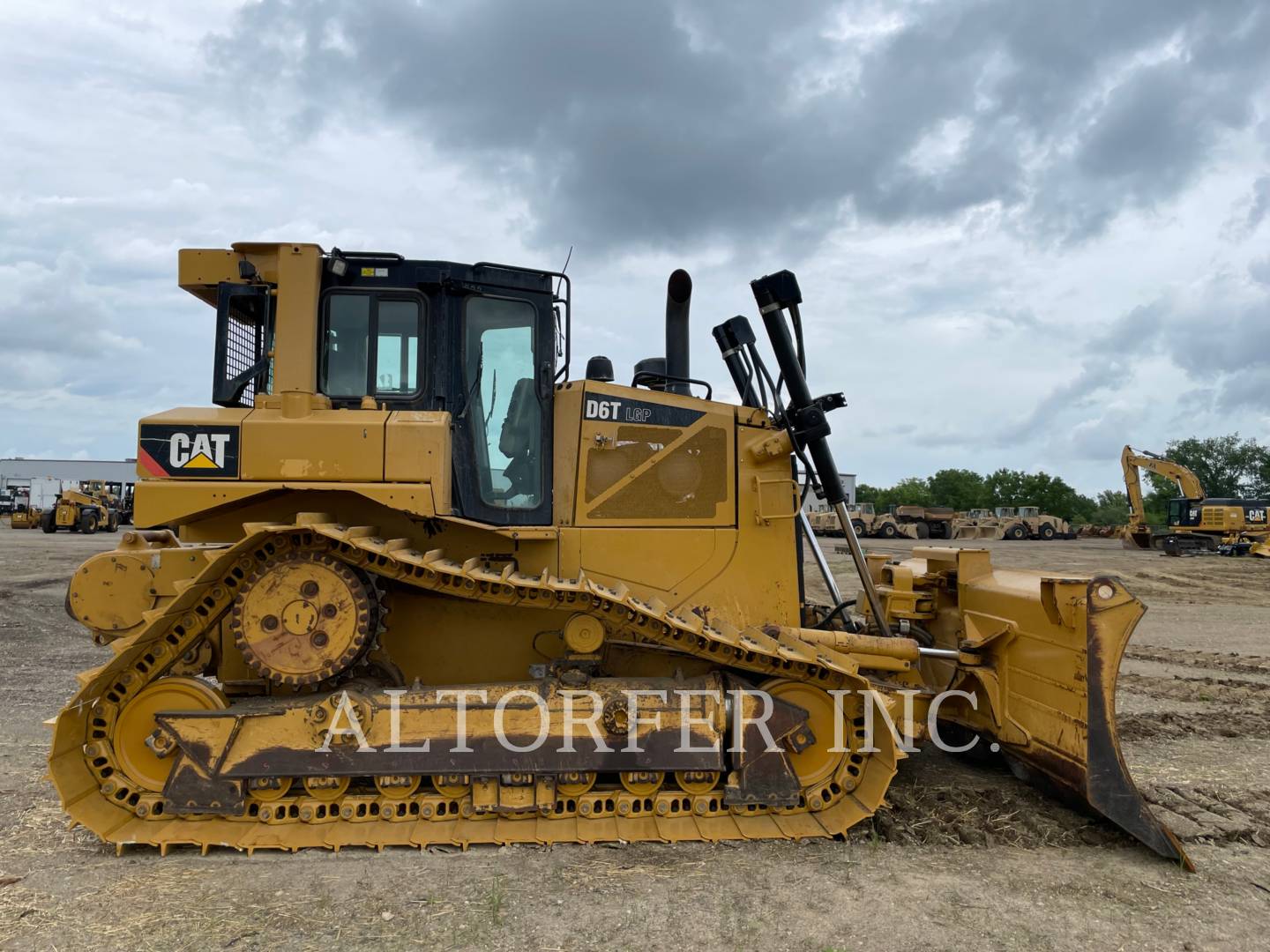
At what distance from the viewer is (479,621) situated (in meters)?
5.49

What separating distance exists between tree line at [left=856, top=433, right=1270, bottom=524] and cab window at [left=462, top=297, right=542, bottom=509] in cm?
7447

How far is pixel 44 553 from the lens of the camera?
83.8 ft

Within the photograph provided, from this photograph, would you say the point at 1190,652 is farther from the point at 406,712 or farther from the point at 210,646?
the point at 210,646

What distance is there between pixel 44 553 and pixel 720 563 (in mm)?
27427

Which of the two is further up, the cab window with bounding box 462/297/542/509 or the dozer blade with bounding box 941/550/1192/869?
the cab window with bounding box 462/297/542/509

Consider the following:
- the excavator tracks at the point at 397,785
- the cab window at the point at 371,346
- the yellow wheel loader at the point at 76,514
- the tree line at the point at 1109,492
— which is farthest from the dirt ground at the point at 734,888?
the tree line at the point at 1109,492

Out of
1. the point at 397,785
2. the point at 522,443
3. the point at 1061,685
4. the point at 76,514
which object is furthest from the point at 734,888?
the point at 76,514

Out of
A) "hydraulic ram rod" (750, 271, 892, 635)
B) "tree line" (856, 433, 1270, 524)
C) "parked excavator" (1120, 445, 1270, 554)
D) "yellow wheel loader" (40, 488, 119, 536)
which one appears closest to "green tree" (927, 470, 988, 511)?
"tree line" (856, 433, 1270, 524)

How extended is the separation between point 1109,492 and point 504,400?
95.0 m

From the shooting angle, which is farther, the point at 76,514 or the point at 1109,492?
the point at 1109,492

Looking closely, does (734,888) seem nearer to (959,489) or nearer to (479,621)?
(479,621)

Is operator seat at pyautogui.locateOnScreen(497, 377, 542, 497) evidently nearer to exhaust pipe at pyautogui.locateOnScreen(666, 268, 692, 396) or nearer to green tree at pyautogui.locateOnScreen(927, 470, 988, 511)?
exhaust pipe at pyautogui.locateOnScreen(666, 268, 692, 396)

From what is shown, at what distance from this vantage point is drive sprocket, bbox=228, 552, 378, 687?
15.2 ft

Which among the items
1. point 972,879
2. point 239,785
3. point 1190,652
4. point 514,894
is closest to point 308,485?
point 239,785
